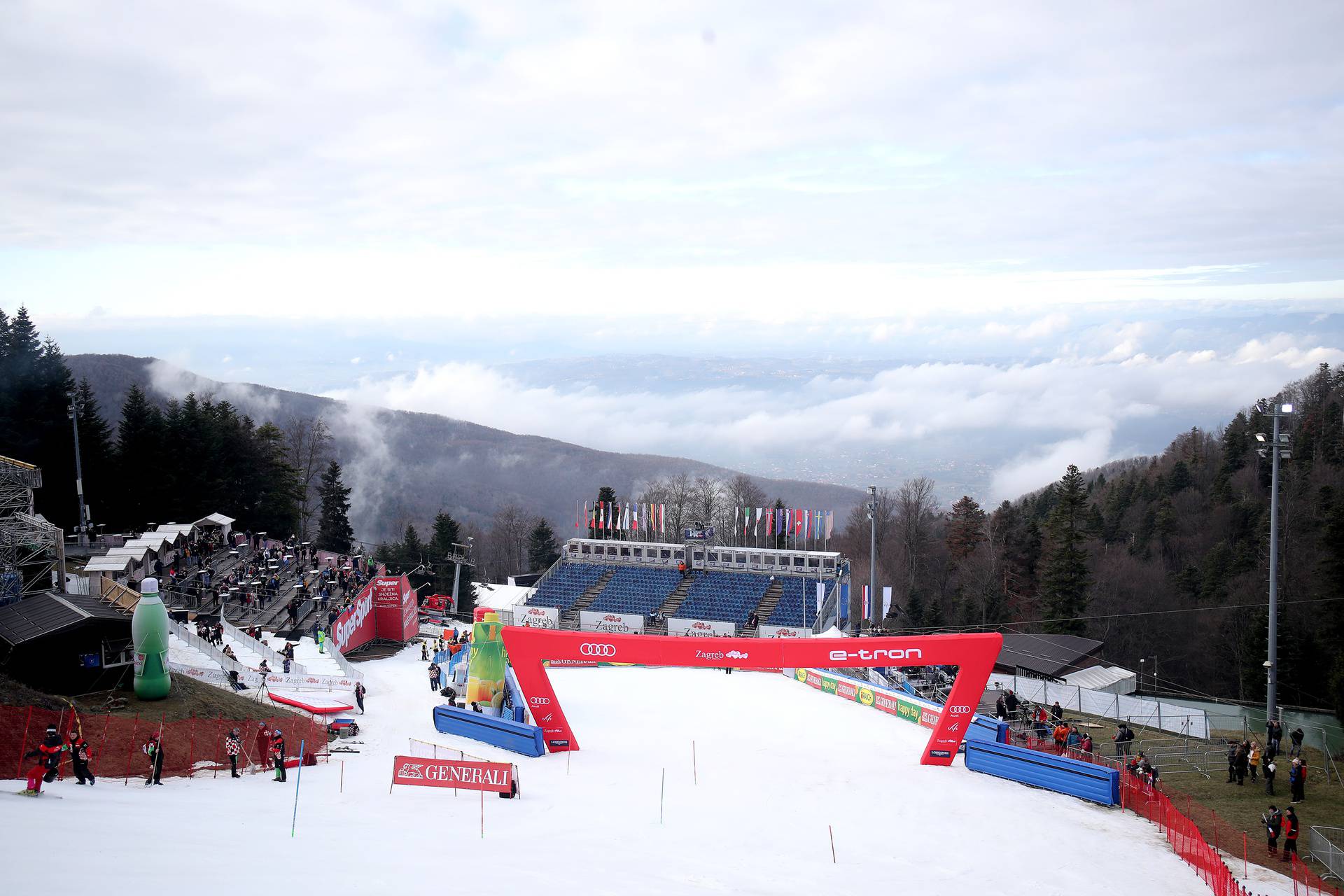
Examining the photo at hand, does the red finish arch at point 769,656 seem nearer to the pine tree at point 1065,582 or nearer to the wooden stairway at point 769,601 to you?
the wooden stairway at point 769,601

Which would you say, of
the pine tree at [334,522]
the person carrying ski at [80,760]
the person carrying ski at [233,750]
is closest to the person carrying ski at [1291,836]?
the person carrying ski at [233,750]

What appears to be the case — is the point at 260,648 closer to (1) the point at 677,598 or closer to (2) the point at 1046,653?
(1) the point at 677,598

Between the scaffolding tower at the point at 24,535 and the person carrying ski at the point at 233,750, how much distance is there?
11495 mm

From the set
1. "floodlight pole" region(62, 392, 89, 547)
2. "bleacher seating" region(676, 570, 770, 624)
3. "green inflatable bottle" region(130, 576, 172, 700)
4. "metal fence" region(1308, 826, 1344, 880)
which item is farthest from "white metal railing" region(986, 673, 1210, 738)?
"floodlight pole" region(62, 392, 89, 547)

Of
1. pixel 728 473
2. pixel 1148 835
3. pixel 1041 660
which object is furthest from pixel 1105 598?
pixel 728 473

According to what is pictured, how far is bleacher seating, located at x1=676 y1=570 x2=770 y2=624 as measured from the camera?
149 ft

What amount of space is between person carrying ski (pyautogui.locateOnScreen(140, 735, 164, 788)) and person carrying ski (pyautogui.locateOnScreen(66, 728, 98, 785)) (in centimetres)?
98

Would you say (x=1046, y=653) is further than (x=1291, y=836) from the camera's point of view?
Yes

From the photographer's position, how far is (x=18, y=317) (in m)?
49.5

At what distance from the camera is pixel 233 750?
18.3m

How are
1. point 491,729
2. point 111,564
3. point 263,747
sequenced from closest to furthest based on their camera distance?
point 263,747 → point 491,729 → point 111,564

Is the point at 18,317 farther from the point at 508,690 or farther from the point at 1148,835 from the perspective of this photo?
the point at 1148,835

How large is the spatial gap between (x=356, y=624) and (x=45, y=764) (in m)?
21.9

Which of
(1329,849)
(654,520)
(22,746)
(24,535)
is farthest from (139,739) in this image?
(654,520)
